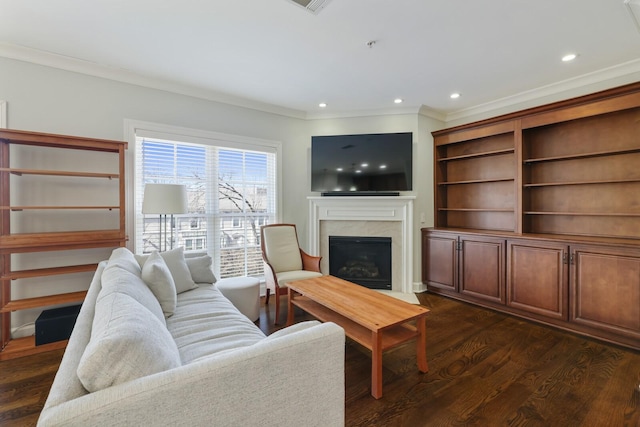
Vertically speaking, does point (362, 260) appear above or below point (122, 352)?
below

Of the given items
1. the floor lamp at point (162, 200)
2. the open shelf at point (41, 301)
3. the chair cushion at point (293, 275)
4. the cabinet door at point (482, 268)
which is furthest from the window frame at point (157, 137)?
the cabinet door at point (482, 268)

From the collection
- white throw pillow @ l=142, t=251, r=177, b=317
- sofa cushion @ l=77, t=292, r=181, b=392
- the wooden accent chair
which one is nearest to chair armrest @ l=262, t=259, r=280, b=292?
the wooden accent chair

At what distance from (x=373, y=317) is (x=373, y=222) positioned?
2.18 m

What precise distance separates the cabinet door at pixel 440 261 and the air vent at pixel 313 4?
9.94ft

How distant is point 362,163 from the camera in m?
3.92

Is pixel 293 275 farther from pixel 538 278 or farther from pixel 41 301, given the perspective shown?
pixel 538 278

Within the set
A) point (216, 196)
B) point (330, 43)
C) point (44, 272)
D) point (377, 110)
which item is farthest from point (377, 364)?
point (377, 110)

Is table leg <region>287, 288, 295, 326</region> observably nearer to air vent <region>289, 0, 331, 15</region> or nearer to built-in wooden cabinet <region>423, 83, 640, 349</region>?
built-in wooden cabinet <region>423, 83, 640, 349</region>

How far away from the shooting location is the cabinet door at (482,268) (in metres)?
3.24

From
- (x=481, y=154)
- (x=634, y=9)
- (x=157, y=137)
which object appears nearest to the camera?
(x=634, y=9)

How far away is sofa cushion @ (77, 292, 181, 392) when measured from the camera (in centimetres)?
81

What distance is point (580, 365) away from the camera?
7.15 feet

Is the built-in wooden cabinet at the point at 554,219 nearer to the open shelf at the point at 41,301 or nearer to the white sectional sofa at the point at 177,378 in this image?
the white sectional sofa at the point at 177,378

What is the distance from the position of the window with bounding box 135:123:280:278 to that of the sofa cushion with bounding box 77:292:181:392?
7.33 ft
